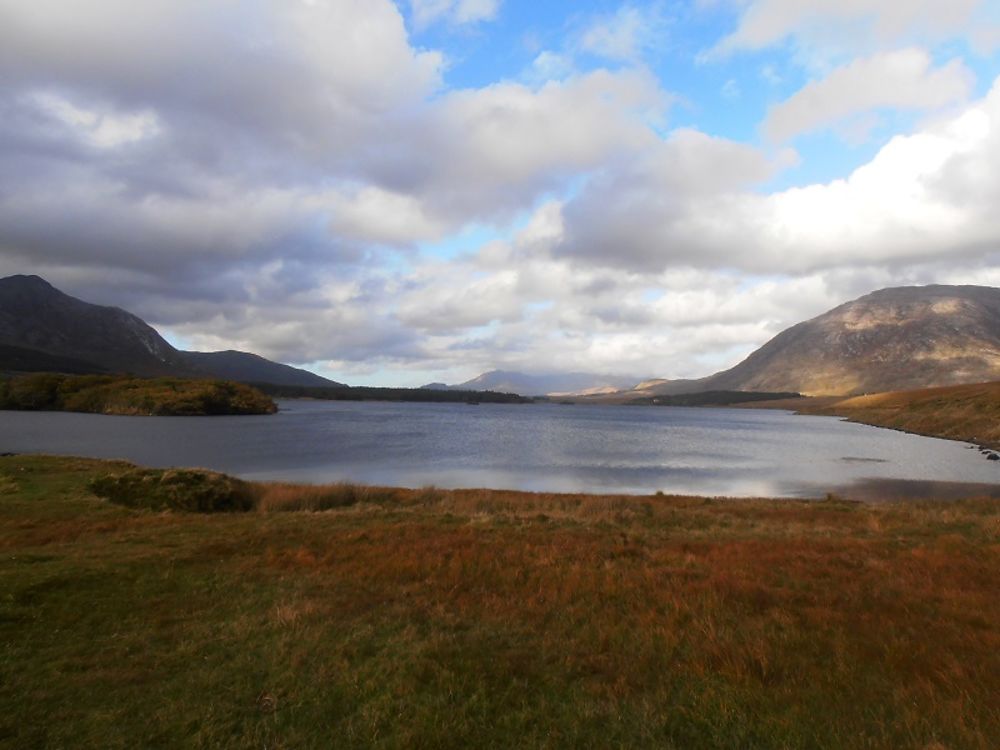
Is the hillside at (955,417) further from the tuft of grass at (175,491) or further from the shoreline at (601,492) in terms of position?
the tuft of grass at (175,491)

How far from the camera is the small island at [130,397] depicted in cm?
16100

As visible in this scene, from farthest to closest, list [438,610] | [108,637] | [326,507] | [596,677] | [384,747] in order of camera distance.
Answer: [326,507]
[438,610]
[108,637]
[596,677]
[384,747]

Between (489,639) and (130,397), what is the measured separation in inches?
7217

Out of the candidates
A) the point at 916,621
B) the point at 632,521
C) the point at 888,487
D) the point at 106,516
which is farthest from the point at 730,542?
the point at 888,487

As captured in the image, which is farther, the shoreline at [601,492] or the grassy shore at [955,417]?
the grassy shore at [955,417]

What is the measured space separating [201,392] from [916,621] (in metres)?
182

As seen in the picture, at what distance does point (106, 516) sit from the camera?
2427 cm

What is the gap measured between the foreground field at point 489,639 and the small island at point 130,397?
519 ft

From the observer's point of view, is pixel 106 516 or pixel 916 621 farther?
pixel 106 516

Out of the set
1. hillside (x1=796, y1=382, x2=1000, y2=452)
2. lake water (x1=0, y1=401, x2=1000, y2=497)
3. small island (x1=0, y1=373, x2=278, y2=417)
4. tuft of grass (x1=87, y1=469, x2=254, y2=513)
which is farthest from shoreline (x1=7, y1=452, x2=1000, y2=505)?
small island (x1=0, y1=373, x2=278, y2=417)

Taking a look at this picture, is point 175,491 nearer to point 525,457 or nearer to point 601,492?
point 601,492

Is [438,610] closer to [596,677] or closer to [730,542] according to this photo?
[596,677]

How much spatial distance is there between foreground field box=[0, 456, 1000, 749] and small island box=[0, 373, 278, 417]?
158 m

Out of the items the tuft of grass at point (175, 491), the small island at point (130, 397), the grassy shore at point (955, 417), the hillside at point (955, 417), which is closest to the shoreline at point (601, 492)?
the tuft of grass at point (175, 491)
